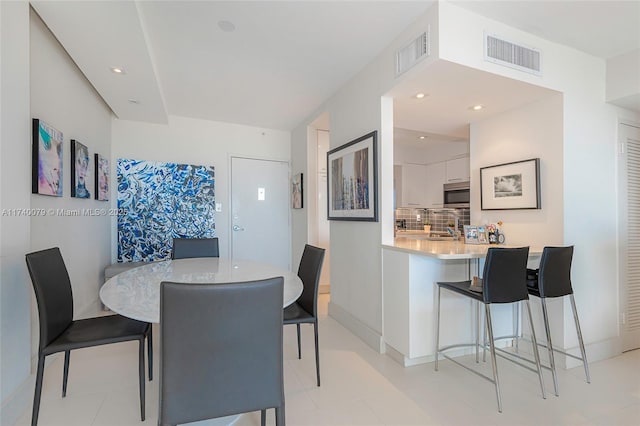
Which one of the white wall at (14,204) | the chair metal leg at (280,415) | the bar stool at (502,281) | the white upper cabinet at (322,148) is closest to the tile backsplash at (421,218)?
the white upper cabinet at (322,148)

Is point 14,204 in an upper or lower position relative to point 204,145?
lower

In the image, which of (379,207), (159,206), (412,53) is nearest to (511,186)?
(379,207)

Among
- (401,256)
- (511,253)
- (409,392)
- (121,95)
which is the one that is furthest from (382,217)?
(121,95)

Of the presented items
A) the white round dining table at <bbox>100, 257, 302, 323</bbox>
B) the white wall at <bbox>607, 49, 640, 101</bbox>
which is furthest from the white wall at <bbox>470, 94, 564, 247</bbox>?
the white round dining table at <bbox>100, 257, 302, 323</bbox>

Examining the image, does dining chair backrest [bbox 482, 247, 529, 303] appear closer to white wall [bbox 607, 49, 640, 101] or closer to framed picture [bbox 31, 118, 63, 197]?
white wall [bbox 607, 49, 640, 101]

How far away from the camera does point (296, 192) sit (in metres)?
4.35

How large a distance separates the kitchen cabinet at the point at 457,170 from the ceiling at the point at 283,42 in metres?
1.36

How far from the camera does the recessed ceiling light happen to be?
2060 millimetres

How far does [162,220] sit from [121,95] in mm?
1542

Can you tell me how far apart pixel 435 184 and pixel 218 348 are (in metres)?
4.48

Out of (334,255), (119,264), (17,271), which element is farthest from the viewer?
(119,264)

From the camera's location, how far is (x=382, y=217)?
8.05 ft

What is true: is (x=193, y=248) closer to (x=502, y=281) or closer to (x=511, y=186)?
(x=502, y=281)

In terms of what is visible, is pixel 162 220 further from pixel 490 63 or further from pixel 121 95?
pixel 490 63
